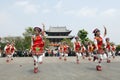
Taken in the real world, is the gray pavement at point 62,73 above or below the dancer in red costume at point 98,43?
below

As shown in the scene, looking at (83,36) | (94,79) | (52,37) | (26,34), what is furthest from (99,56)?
(52,37)

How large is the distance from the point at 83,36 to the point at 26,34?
15.8 meters

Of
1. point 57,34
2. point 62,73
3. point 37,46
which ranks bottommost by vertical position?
point 62,73

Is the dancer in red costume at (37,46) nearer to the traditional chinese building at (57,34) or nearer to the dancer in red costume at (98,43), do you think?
the dancer in red costume at (98,43)

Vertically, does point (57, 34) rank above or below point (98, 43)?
above

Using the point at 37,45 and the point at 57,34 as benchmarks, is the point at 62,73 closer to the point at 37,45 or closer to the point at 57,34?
the point at 37,45

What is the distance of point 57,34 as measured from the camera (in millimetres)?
103062

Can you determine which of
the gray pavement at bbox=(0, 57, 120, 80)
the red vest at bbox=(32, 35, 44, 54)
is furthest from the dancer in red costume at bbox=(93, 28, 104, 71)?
the red vest at bbox=(32, 35, 44, 54)

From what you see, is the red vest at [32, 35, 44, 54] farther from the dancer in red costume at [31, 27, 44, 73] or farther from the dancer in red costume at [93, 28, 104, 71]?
the dancer in red costume at [93, 28, 104, 71]

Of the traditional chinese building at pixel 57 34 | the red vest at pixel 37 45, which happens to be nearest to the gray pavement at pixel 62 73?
the red vest at pixel 37 45

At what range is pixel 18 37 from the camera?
92562 millimetres

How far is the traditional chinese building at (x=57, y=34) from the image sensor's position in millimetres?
100062

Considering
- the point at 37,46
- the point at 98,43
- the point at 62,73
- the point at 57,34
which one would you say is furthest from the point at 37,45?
A: the point at 57,34

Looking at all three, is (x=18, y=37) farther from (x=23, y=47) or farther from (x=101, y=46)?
(x=101, y=46)
